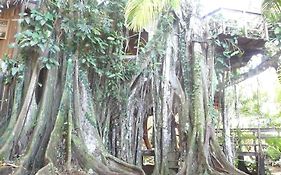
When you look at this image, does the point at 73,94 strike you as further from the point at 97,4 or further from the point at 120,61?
the point at 97,4

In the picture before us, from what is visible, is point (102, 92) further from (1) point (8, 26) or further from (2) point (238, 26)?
(2) point (238, 26)

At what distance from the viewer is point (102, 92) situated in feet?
19.9

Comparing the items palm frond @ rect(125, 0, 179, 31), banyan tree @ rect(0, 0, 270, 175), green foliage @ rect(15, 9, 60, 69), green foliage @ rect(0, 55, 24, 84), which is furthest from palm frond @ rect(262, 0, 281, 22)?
green foliage @ rect(0, 55, 24, 84)

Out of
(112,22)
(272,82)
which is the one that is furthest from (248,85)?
(112,22)

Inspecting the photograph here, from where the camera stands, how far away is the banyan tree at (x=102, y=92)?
4934mm


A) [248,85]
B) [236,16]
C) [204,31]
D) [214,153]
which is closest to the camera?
[214,153]

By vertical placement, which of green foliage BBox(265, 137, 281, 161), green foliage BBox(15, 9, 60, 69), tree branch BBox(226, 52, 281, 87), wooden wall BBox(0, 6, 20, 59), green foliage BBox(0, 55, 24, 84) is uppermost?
wooden wall BBox(0, 6, 20, 59)

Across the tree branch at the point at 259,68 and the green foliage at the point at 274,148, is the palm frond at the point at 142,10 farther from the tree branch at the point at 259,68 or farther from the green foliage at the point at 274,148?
the green foliage at the point at 274,148

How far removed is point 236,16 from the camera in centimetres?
742

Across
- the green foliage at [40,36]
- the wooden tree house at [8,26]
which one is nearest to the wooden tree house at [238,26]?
the green foliage at [40,36]

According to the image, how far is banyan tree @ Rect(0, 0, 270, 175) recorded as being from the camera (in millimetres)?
4934

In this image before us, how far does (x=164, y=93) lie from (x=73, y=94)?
168 cm

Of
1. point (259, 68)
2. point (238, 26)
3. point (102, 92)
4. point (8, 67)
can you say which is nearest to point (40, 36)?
point (8, 67)

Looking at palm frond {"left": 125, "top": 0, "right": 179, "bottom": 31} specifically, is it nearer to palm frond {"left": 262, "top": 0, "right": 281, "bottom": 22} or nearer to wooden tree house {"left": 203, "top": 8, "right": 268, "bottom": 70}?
palm frond {"left": 262, "top": 0, "right": 281, "bottom": 22}
